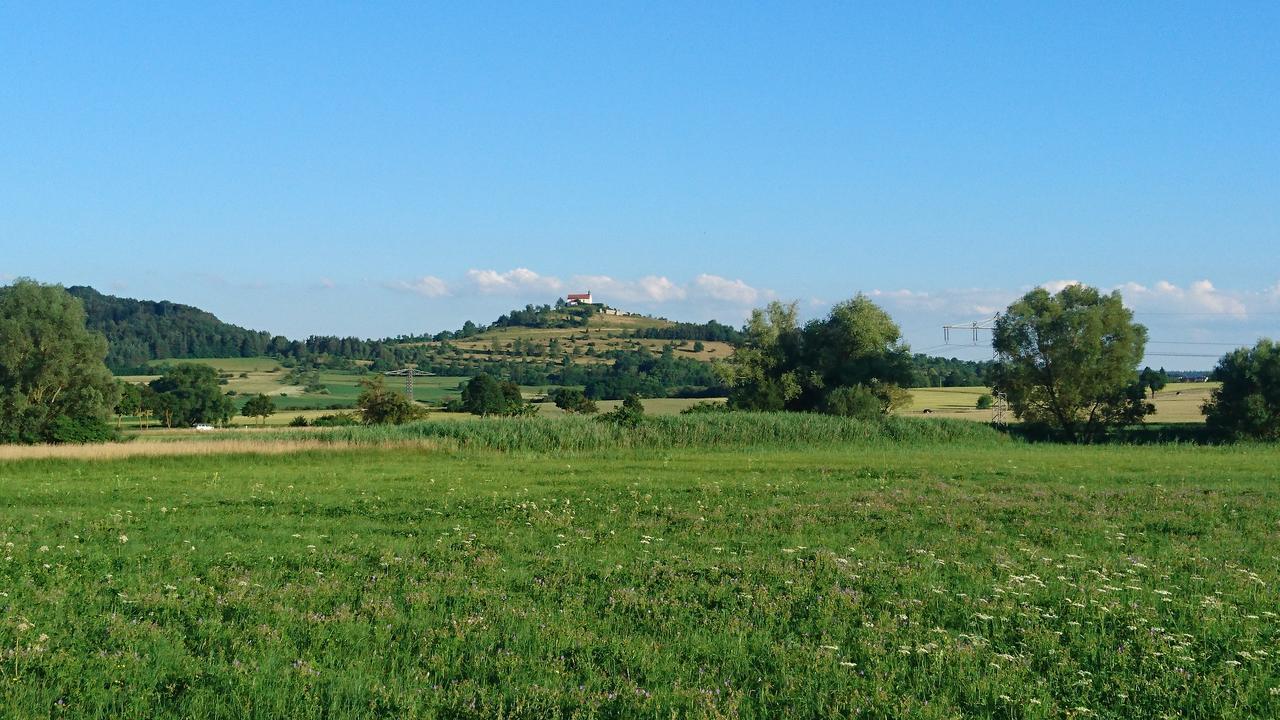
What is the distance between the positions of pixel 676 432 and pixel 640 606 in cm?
4307

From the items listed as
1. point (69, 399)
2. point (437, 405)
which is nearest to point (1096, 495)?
point (69, 399)

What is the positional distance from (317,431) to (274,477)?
2297cm

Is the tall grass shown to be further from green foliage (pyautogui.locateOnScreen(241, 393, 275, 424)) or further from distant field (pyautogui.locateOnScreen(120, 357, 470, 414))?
green foliage (pyautogui.locateOnScreen(241, 393, 275, 424))

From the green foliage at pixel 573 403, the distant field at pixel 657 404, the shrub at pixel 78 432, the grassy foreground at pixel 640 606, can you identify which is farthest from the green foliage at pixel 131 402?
the grassy foreground at pixel 640 606

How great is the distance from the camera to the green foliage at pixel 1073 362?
69.3 metres

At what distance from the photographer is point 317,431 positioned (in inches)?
2083

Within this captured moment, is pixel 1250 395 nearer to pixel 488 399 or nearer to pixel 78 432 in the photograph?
pixel 488 399

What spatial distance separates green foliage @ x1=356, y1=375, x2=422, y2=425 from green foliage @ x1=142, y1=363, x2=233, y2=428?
42771 mm

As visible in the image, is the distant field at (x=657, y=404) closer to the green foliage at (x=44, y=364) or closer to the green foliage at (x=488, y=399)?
the green foliage at (x=488, y=399)

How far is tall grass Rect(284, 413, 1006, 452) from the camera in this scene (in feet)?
164

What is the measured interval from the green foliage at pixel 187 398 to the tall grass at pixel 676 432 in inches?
2489

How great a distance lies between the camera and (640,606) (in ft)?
36.6

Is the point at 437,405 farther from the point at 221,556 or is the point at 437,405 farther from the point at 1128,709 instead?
the point at 1128,709

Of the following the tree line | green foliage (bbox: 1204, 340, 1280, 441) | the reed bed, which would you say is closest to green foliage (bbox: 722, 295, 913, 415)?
the tree line
